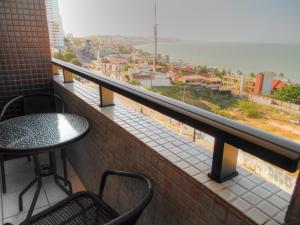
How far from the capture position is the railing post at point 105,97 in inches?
A: 73.7

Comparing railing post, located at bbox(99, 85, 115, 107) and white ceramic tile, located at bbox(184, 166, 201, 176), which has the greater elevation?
railing post, located at bbox(99, 85, 115, 107)

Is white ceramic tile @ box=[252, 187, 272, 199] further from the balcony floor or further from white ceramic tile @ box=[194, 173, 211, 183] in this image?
the balcony floor

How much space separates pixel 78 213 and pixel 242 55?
1.59 m

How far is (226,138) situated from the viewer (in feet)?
2.52

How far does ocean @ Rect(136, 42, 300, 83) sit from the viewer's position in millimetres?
1115

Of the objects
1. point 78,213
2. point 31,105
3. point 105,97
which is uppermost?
point 105,97

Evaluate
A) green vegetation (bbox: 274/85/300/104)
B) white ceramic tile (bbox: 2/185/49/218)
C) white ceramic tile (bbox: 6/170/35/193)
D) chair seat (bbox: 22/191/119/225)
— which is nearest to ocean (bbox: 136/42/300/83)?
green vegetation (bbox: 274/85/300/104)

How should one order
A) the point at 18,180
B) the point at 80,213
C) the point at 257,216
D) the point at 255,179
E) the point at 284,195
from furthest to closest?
the point at 18,180, the point at 80,213, the point at 255,179, the point at 284,195, the point at 257,216

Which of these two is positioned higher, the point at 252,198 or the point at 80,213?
the point at 252,198

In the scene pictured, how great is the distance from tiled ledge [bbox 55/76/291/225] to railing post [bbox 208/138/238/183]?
1.1 inches

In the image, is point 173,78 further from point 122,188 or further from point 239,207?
point 239,207

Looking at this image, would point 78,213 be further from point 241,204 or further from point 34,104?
point 34,104

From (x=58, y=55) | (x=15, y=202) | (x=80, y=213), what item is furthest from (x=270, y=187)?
(x=58, y=55)

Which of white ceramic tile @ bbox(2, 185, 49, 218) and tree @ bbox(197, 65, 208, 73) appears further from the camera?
white ceramic tile @ bbox(2, 185, 49, 218)
